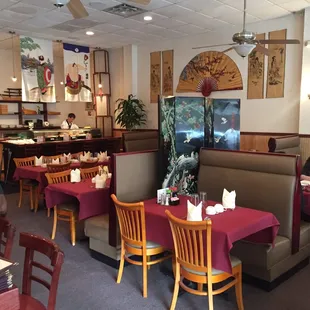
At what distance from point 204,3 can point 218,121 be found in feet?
9.11

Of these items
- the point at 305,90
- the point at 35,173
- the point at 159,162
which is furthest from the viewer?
the point at 305,90

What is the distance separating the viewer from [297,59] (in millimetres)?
6992

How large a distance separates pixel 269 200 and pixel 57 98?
10.1m

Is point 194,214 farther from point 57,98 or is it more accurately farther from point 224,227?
point 57,98

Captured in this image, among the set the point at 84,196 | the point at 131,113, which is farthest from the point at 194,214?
the point at 131,113

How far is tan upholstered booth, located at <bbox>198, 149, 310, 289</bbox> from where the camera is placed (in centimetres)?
334

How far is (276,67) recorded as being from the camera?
7305mm

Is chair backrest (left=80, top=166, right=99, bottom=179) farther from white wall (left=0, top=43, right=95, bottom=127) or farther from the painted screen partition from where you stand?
white wall (left=0, top=43, right=95, bottom=127)

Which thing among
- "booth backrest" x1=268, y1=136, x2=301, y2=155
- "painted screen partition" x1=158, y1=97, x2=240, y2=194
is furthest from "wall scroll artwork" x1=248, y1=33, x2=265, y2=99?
"painted screen partition" x1=158, y1=97, x2=240, y2=194

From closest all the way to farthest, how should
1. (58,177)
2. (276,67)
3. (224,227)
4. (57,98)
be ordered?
(224,227)
(58,177)
(276,67)
(57,98)

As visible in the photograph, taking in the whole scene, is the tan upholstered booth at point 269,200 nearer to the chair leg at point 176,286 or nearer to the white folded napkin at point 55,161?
the chair leg at point 176,286

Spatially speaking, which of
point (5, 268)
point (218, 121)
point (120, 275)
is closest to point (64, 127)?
point (218, 121)

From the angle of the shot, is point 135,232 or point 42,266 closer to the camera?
point 42,266

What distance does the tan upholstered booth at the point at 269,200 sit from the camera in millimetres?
3342
